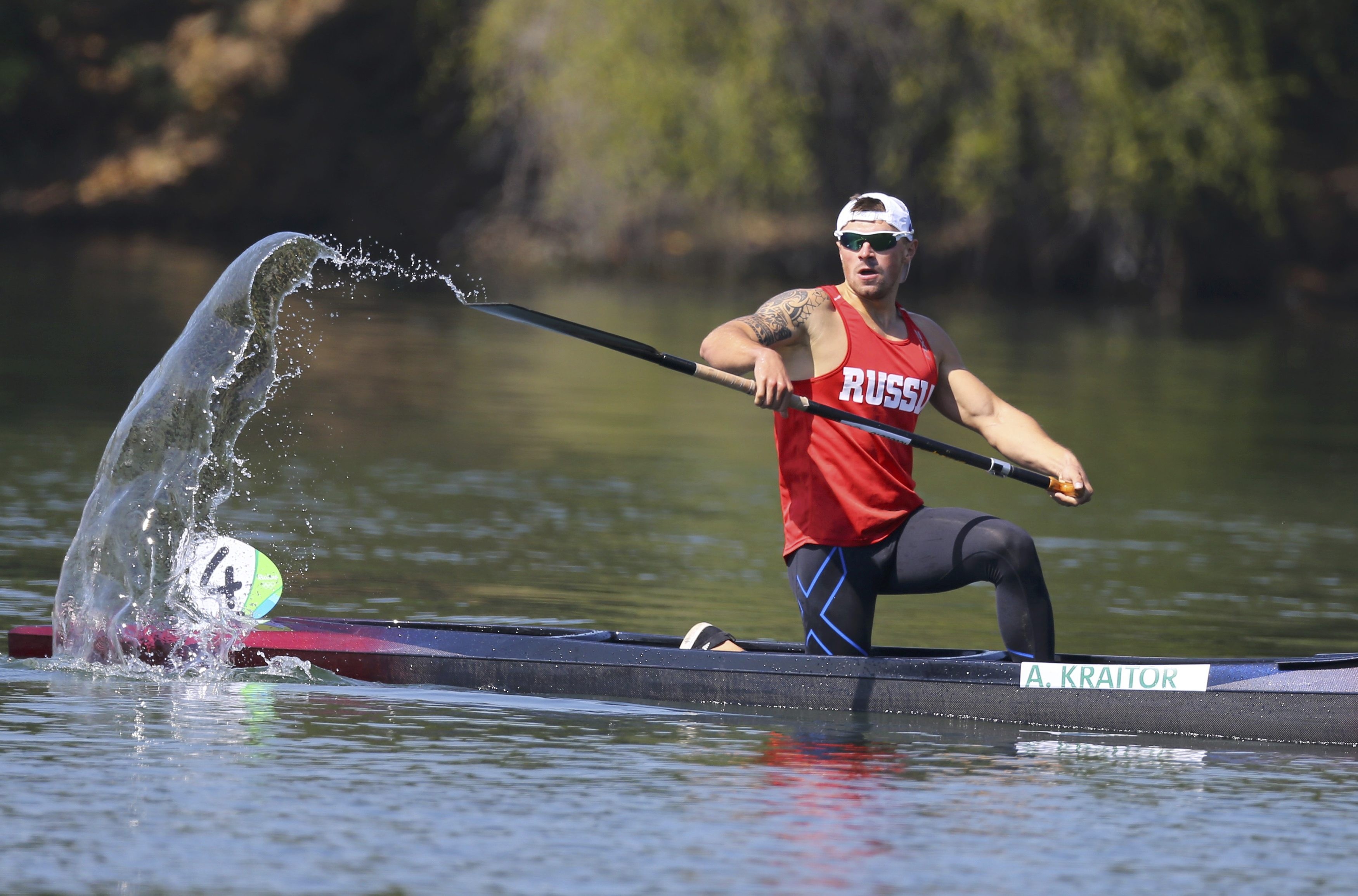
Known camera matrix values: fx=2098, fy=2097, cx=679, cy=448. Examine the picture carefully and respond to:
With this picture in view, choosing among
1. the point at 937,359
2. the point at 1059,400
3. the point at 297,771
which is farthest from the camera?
the point at 1059,400

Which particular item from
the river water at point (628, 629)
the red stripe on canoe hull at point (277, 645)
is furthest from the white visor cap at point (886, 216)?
the red stripe on canoe hull at point (277, 645)

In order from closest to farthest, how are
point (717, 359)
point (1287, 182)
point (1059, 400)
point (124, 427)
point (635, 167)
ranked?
point (717, 359) < point (124, 427) < point (1059, 400) < point (635, 167) < point (1287, 182)

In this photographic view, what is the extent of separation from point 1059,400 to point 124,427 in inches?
516

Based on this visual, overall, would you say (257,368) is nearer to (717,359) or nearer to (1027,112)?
(717,359)

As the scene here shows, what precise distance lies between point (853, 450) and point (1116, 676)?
1.20 m

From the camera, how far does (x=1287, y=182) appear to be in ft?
111

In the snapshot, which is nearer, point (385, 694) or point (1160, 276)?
point (385, 694)

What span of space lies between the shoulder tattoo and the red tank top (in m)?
0.08

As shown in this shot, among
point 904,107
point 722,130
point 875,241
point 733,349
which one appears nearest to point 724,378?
point 733,349

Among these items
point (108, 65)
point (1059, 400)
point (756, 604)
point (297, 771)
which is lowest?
point (297, 771)

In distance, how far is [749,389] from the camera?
276 inches

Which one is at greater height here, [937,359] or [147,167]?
[147,167]

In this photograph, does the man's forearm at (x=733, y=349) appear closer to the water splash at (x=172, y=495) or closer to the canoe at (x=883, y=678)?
the canoe at (x=883, y=678)

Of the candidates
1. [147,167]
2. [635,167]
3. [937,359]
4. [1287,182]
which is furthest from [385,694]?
[147,167]
